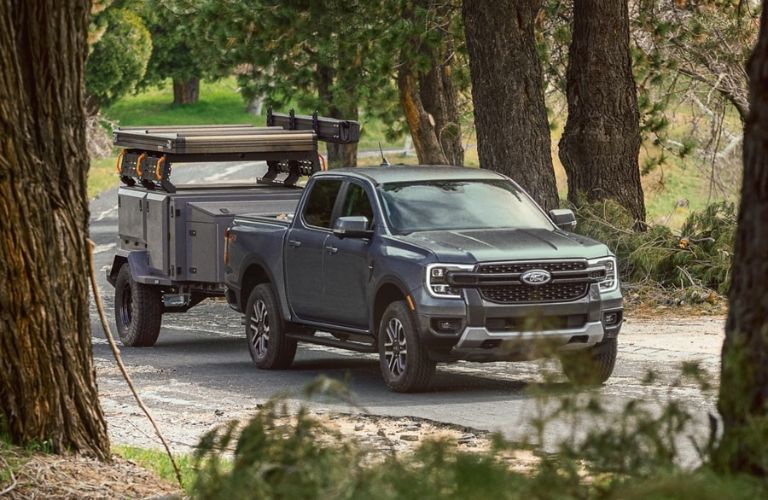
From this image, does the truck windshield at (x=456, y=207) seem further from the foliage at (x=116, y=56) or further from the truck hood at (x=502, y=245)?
the foliage at (x=116, y=56)

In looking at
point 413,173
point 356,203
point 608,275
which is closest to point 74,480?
point 608,275

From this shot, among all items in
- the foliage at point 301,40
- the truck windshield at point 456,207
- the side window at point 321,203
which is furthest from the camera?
the foliage at point 301,40

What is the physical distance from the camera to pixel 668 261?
2067 cm

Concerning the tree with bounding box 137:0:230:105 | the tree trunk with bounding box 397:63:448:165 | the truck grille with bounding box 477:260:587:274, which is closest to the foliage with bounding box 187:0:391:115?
the tree with bounding box 137:0:230:105

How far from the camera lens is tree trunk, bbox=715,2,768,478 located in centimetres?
533

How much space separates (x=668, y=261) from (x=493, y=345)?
8.46 meters

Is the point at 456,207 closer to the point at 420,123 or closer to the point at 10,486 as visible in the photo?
the point at 10,486

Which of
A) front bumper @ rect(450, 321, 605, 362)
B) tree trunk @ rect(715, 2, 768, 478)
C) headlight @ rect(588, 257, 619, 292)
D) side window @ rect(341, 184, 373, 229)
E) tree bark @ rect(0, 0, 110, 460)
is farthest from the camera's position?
side window @ rect(341, 184, 373, 229)

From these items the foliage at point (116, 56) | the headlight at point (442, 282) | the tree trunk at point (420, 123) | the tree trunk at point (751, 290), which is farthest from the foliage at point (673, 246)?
the foliage at point (116, 56)

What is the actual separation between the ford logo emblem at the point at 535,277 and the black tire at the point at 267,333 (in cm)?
290

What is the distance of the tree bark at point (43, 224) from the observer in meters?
8.11

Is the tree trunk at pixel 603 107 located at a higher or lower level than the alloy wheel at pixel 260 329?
higher

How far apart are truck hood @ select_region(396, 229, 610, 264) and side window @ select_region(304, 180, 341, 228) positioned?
55.9 inches

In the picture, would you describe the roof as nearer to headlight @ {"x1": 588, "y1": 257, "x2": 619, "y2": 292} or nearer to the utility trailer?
the utility trailer
